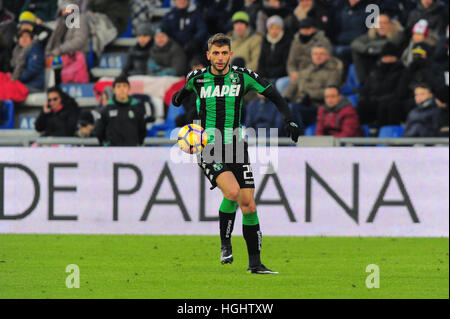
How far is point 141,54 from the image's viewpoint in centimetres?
1720

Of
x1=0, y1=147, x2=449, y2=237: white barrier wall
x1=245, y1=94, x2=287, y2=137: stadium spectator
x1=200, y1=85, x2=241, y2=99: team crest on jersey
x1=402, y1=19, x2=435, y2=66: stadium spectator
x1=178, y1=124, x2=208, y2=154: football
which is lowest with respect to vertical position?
x1=0, y1=147, x2=449, y2=237: white barrier wall

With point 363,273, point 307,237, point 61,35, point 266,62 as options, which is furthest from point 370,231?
point 61,35

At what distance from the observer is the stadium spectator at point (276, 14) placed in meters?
16.4

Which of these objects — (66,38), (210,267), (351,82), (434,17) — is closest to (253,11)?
(351,82)

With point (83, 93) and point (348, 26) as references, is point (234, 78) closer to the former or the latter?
point (348, 26)

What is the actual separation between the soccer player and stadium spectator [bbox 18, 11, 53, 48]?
983 centimetres

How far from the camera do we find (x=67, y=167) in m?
12.8

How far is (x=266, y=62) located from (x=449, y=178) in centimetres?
450

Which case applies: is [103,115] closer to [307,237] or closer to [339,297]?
[307,237]

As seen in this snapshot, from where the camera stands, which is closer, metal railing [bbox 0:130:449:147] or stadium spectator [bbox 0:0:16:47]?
metal railing [bbox 0:130:449:147]

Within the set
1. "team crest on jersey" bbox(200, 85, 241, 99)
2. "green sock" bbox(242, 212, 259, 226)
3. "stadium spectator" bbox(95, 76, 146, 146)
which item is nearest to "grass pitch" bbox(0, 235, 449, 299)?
"green sock" bbox(242, 212, 259, 226)

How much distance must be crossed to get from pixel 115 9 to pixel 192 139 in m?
10.6

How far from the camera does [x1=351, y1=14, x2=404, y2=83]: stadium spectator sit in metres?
15.5

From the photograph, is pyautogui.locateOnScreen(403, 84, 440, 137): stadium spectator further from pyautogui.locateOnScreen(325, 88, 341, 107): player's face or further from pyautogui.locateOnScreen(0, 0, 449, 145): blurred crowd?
pyautogui.locateOnScreen(325, 88, 341, 107): player's face
